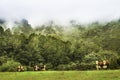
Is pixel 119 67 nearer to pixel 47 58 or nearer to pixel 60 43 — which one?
pixel 47 58

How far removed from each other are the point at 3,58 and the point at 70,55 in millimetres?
35709

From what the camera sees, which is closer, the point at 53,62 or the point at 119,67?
the point at 119,67

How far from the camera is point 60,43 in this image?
162 meters

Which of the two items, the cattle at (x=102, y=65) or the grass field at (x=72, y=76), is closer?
the grass field at (x=72, y=76)

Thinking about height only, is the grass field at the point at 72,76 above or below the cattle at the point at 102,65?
below

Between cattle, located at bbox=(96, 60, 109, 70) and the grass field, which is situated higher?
cattle, located at bbox=(96, 60, 109, 70)

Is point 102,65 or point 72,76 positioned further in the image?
point 102,65

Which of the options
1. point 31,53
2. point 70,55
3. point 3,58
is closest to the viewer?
point 3,58

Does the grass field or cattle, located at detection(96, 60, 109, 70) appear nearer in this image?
the grass field

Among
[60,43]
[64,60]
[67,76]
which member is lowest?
[67,76]

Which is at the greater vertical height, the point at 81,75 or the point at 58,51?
the point at 58,51

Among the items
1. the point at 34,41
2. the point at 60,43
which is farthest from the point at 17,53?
the point at 60,43

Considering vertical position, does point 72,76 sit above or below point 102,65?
below

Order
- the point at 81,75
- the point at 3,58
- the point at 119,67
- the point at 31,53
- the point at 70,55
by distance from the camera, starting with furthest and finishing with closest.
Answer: the point at 70,55 < the point at 31,53 < the point at 3,58 < the point at 119,67 < the point at 81,75
